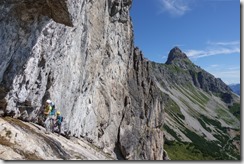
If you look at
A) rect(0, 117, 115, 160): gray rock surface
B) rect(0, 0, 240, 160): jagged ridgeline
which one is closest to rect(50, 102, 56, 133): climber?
rect(0, 0, 240, 160): jagged ridgeline

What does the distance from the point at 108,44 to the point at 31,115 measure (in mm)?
34769

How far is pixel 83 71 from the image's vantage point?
157 feet

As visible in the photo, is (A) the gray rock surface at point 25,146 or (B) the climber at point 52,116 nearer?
(A) the gray rock surface at point 25,146

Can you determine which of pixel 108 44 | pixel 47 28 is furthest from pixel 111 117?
pixel 47 28

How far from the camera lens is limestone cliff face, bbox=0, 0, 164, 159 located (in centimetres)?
2930

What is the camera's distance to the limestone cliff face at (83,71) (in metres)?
29.3

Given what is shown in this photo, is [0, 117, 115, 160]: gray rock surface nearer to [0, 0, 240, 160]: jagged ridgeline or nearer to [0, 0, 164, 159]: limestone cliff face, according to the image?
[0, 0, 240, 160]: jagged ridgeline

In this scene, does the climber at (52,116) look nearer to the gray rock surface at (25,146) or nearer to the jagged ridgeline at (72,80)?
the jagged ridgeline at (72,80)

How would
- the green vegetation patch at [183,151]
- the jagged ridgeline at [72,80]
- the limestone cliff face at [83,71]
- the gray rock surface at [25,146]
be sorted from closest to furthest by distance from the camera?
the gray rock surface at [25,146]
the jagged ridgeline at [72,80]
the limestone cliff face at [83,71]
the green vegetation patch at [183,151]

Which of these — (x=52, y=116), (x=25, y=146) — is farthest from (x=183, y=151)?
(x=25, y=146)

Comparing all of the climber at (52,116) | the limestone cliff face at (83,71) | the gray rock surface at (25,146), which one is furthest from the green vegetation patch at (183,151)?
the gray rock surface at (25,146)

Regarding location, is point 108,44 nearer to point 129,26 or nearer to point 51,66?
point 129,26

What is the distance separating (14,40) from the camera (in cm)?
2911

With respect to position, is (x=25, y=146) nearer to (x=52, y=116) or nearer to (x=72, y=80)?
(x=52, y=116)
